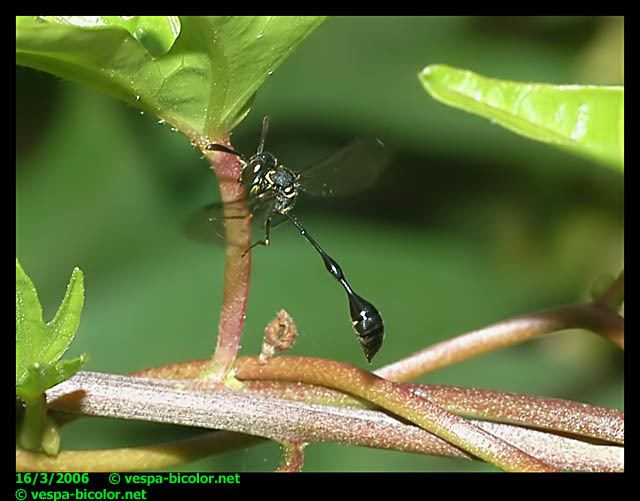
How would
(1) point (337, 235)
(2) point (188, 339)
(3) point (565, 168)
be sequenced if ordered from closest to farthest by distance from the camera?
(2) point (188, 339), (1) point (337, 235), (3) point (565, 168)

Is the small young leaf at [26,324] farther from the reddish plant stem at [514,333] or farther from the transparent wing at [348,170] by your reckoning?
the transparent wing at [348,170]

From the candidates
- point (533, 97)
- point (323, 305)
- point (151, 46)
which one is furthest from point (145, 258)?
point (533, 97)

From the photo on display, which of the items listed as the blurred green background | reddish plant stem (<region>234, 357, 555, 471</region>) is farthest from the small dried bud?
the blurred green background

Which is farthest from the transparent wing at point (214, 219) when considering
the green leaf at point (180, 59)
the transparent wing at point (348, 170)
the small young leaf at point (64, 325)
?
the transparent wing at point (348, 170)

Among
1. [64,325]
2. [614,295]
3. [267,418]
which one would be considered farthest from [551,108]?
[64,325]

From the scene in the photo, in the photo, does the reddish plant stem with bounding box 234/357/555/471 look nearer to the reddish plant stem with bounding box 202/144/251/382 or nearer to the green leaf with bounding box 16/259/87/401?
the reddish plant stem with bounding box 202/144/251/382

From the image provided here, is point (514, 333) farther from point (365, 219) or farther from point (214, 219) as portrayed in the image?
point (365, 219)

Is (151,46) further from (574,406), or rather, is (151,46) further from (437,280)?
(437,280)
